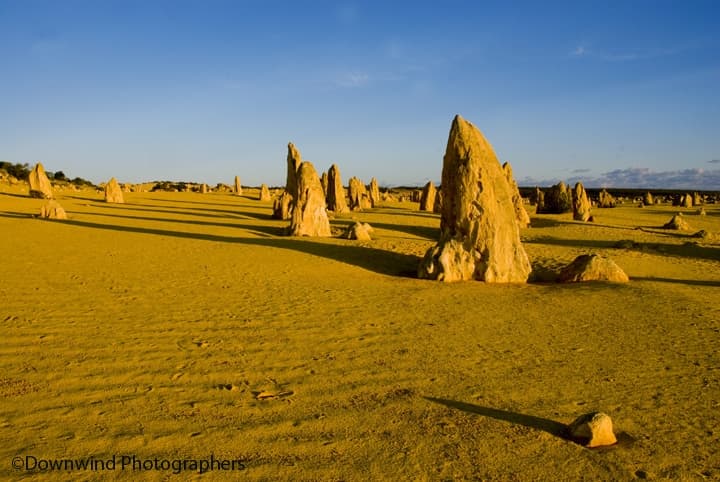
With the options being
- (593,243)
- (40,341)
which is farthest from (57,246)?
(593,243)

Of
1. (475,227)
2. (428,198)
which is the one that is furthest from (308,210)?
(428,198)

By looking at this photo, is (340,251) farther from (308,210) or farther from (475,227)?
(475,227)

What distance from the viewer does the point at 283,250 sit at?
14352mm

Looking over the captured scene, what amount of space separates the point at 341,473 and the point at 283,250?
1122 cm

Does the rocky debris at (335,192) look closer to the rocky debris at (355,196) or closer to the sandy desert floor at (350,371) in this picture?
the rocky debris at (355,196)

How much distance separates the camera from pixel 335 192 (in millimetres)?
30422

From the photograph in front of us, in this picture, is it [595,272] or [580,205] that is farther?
[580,205]

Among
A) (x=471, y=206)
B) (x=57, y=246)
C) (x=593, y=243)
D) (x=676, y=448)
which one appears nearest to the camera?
(x=676, y=448)

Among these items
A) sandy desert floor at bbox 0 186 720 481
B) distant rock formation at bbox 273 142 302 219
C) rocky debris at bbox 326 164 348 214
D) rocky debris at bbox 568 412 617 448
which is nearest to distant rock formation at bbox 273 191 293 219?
distant rock formation at bbox 273 142 302 219

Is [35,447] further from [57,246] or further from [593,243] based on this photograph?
[593,243]

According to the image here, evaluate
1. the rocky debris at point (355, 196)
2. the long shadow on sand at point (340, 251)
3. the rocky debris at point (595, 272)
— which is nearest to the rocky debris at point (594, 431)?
the rocky debris at point (595, 272)

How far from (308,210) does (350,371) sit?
12.7 metres

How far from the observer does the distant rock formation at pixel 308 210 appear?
17.6 meters

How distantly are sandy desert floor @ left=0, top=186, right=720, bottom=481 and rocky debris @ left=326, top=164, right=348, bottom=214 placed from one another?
18.7 m
